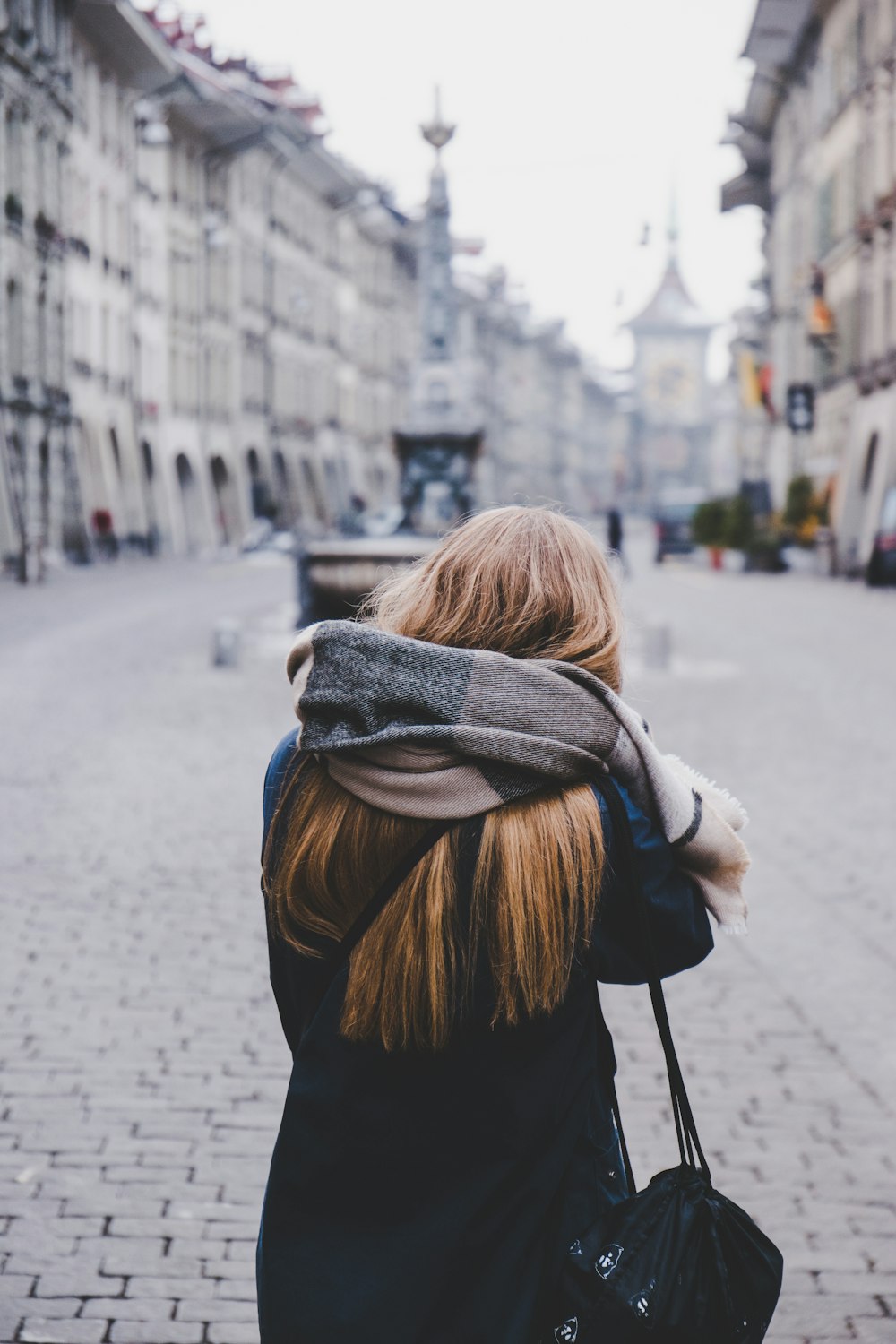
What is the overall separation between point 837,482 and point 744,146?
2160 centimetres

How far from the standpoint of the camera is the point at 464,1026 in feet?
7.21

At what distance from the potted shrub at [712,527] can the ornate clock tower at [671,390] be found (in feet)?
387

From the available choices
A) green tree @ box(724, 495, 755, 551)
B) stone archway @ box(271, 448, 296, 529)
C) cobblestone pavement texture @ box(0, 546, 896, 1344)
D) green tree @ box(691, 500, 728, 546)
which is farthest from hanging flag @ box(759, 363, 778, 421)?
cobblestone pavement texture @ box(0, 546, 896, 1344)

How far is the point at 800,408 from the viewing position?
48781 mm

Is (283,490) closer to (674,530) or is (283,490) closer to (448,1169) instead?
(674,530)

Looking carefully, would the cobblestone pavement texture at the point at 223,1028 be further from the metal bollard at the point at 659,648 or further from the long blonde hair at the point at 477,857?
the metal bollard at the point at 659,648

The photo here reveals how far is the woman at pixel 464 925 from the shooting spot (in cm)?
213

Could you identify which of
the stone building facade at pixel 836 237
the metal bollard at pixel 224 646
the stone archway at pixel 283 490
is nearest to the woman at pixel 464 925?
the metal bollard at pixel 224 646

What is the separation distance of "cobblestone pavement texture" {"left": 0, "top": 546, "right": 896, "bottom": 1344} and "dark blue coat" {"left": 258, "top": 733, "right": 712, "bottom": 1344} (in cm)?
58

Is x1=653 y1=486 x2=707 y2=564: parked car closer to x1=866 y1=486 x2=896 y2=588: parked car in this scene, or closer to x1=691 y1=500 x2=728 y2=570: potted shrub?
x1=691 y1=500 x2=728 y2=570: potted shrub

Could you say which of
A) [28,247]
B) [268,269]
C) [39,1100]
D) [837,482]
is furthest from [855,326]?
[39,1100]

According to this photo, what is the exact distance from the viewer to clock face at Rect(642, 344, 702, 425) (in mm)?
166500

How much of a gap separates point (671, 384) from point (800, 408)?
121546 mm

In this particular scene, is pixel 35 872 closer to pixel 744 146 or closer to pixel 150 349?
pixel 150 349
